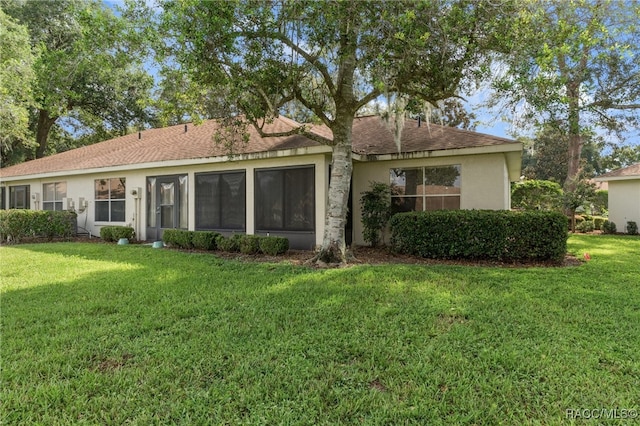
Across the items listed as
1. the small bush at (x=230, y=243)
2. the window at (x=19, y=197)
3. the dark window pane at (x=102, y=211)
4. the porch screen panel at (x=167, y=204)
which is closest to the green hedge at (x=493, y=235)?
the small bush at (x=230, y=243)

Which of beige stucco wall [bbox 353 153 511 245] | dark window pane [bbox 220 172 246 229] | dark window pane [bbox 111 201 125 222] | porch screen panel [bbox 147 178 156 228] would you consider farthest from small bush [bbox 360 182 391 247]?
dark window pane [bbox 111 201 125 222]

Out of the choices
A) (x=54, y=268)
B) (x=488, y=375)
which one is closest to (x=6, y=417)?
(x=488, y=375)

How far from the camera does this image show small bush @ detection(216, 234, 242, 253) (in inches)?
342

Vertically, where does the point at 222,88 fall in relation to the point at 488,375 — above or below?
above

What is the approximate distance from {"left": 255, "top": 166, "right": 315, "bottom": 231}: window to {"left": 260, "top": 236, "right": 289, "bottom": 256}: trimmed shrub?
44.6 inches

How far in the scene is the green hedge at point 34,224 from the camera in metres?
11.3

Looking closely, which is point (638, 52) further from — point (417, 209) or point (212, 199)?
point (212, 199)

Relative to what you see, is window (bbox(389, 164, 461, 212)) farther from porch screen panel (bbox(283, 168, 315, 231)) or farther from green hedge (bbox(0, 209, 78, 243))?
green hedge (bbox(0, 209, 78, 243))

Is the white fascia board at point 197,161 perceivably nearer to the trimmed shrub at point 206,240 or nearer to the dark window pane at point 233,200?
the dark window pane at point 233,200

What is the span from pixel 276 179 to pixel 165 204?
4428 millimetres

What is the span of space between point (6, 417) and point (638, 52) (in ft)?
54.7

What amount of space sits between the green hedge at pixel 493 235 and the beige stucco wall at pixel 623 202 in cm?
1244

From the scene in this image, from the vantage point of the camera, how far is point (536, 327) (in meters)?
3.65

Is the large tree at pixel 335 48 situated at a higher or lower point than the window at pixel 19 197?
higher
